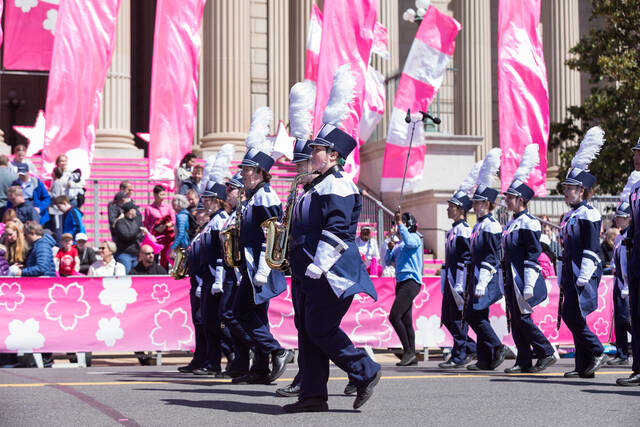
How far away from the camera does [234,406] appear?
8.77 m

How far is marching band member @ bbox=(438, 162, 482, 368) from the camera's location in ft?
44.5

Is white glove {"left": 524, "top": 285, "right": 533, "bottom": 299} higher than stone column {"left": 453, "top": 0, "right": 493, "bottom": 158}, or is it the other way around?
stone column {"left": 453, "top": 0, "right": 493, "bottom": 158}

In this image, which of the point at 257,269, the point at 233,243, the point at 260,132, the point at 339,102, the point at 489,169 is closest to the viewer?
the point at 339,102

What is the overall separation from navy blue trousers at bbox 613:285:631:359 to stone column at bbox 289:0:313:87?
625 inches

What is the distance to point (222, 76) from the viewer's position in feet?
90.2

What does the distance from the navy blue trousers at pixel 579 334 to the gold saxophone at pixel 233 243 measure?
10.4 feet

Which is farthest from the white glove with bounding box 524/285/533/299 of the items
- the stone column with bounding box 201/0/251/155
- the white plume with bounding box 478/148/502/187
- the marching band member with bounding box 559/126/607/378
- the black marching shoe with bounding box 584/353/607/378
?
the stone column with bounding box 201/0/251/155

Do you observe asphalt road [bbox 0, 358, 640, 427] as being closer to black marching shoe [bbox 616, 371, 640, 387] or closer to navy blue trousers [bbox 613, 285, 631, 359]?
black marching shoe [bbox 616, 371, 640, 387]

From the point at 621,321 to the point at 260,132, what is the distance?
20.2ft

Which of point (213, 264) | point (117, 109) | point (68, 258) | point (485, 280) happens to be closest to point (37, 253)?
point (68, 258)

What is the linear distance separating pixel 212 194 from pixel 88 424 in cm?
477

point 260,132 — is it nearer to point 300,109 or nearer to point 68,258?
point 300,109

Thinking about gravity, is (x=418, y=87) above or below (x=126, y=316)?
above

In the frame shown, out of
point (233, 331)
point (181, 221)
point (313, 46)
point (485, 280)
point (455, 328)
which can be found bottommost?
point (455, 328)
